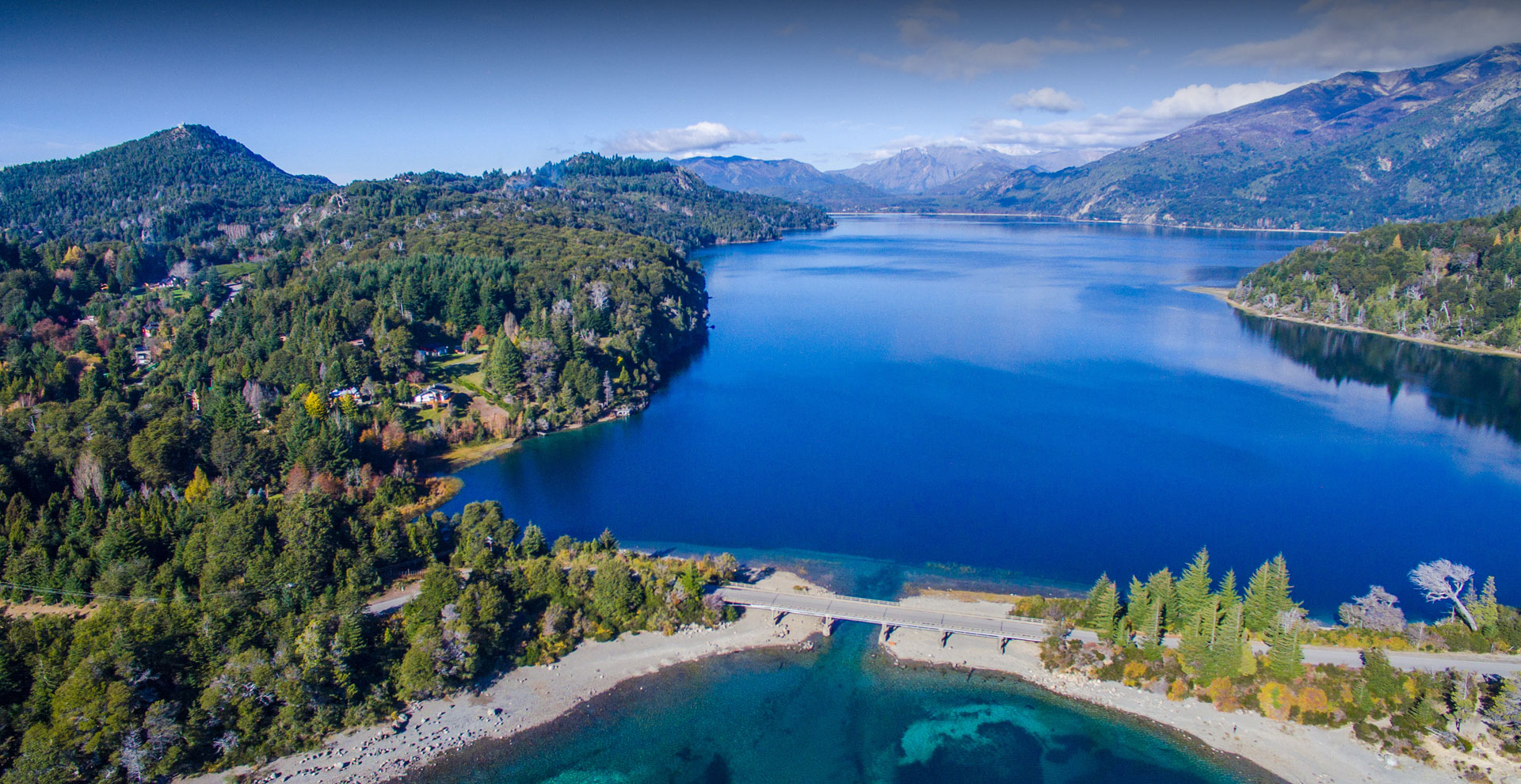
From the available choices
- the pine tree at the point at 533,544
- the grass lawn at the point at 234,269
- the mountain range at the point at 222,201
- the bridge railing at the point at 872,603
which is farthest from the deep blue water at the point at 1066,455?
the grass lawn at the point at 234,269

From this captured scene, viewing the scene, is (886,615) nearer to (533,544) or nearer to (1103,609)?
(1103,609)

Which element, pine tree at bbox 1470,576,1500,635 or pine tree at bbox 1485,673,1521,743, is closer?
pine tree at bbox 1485,673,1521,743

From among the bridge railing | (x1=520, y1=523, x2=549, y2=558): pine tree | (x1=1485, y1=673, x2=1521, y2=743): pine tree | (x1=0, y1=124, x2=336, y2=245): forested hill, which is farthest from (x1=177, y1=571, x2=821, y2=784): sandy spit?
(x1=0, y1=124, x2=336, y2=245): forested hill

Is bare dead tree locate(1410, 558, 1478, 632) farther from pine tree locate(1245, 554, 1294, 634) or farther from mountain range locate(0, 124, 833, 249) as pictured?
mountain range locate(0, 124, 833, 249)

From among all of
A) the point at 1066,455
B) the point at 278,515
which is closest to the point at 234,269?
the point at 278,515

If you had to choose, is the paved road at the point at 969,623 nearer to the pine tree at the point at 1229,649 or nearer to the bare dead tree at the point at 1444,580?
the pine tree at the point at 1229,649

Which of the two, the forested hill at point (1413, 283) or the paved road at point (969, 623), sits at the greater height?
the forested hill at point (1413, 283)

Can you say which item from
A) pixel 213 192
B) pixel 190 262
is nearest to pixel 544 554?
pixel 190 262
